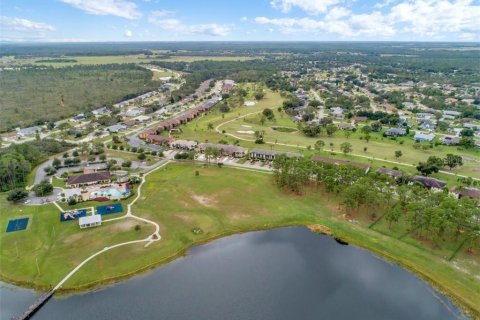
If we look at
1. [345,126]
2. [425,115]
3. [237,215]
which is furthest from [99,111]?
[425,115]

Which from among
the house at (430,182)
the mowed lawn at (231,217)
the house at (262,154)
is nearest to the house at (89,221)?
the mowed lawn at (231,217)

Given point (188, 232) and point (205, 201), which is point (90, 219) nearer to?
point (188, 232)

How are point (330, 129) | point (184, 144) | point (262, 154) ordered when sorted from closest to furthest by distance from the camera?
point (262, 154)
point (184, 144)
point (330, 129)

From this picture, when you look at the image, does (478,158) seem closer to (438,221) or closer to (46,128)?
(438,221)

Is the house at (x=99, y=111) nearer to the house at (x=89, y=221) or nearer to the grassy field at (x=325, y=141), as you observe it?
the grassy field at (x=325, y=141)

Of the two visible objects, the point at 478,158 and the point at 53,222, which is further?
the point at 478,158

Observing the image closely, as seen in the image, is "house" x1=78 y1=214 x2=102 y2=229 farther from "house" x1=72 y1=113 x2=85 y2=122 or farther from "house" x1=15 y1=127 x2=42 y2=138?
"house" x1=72 y1=113 x2=85 y2=122

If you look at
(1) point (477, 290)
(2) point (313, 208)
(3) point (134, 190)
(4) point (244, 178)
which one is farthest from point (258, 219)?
(1) point (477, 290)

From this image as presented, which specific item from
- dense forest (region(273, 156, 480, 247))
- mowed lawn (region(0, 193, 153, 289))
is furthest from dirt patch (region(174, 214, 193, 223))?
dense forest (region(273, 156, 480, 247))
